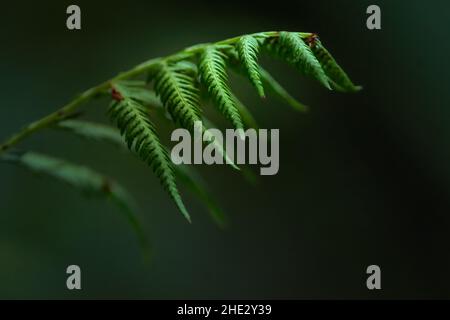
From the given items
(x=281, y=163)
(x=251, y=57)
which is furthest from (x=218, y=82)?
(x=281, y=163)

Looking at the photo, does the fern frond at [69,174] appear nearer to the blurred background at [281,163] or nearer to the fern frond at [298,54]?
the fern frond at [298,54]

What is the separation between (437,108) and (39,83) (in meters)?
1.74

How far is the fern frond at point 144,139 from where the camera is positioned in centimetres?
70

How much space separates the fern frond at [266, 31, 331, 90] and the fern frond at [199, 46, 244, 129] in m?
A: 0.07

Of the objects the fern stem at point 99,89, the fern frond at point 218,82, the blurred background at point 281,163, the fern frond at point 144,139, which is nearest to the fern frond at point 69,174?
the fern stem at point 99,89

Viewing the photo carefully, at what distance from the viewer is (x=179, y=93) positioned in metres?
0.76

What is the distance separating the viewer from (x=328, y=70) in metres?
0.78

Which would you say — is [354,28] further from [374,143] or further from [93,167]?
[93,167]

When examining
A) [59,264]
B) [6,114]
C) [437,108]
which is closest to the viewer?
[59,264]

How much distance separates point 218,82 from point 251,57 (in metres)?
0.05

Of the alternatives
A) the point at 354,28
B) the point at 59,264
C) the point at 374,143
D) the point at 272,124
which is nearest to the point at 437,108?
the point at 374,143

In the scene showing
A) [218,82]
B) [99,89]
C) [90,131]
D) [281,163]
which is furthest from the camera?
[281,163]

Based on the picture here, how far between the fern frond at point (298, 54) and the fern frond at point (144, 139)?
0.64 feet

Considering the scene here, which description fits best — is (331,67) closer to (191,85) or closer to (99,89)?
(191,85)
